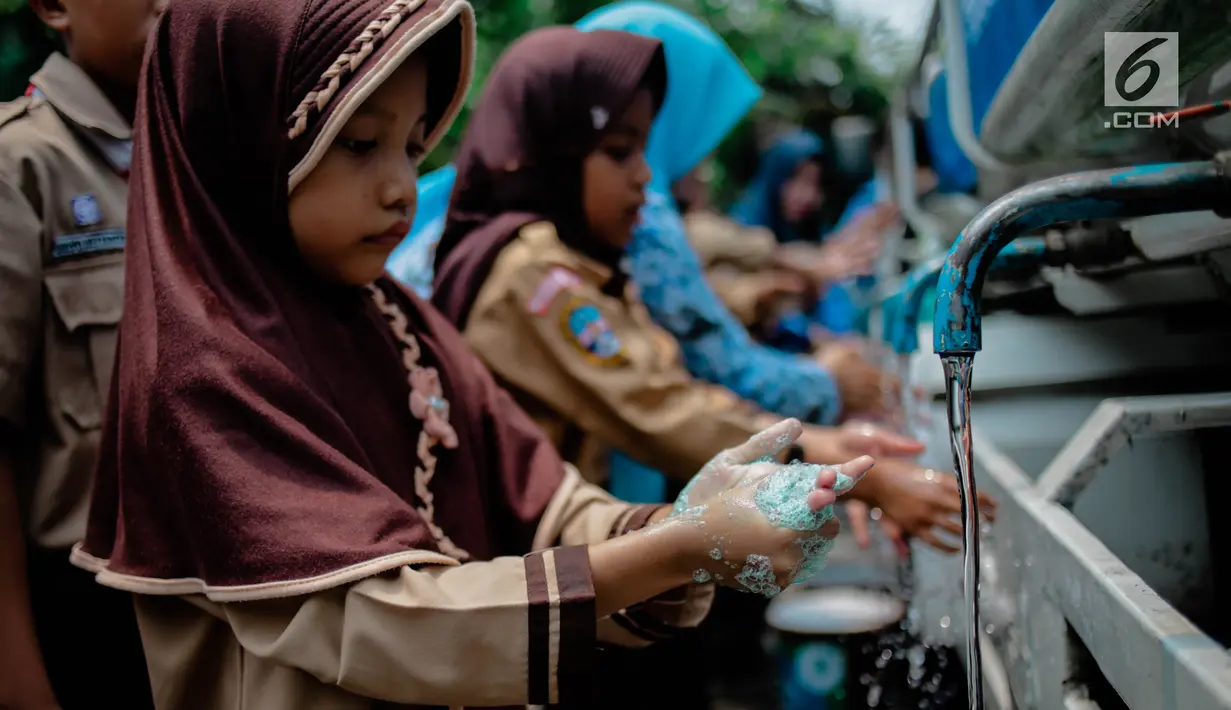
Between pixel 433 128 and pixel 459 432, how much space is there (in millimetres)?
469

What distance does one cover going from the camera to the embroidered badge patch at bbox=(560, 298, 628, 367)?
1.81 m

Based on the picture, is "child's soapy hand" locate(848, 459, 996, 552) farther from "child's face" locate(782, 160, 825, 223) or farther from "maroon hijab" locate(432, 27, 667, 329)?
"child's face" locate(782, 160, 825, 223)

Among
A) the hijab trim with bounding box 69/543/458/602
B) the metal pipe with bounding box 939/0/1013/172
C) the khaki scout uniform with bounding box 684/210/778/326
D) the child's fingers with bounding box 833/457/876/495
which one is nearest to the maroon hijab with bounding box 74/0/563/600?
the hijab trim with bounding box 69/543/458/602

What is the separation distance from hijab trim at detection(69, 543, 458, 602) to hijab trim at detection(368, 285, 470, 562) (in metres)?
0.19

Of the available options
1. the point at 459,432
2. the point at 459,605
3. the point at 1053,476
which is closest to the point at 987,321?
the point at 1053,476

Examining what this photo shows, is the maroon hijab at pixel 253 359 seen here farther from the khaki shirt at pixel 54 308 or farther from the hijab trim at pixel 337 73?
the khaki shirt at pixel 54 308

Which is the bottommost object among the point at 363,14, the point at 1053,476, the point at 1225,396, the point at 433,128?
the point at 1053,476

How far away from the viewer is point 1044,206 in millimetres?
1060

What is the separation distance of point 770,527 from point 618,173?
1129mm

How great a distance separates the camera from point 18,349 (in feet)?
4.42

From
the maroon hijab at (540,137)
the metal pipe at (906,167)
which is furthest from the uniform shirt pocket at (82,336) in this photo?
the metal pipe at (906,167)

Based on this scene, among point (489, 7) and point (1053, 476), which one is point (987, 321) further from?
point (489, 7)

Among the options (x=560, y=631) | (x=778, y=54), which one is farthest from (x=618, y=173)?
(x=778, y=54)

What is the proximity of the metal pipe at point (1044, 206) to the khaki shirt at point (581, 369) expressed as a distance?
795mm
